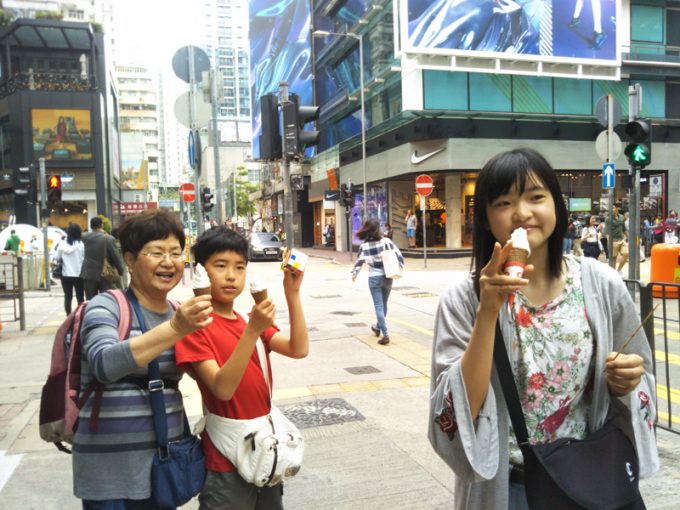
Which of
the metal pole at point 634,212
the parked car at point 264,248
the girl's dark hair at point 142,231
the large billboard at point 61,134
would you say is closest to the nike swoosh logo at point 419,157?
the parked car at point 264,248

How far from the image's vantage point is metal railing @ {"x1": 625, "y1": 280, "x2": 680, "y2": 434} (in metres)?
3.54

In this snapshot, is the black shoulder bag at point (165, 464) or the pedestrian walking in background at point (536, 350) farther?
the black shoulder bag at point (165, 464)

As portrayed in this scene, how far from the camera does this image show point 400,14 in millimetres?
25188

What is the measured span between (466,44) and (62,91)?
28.7m

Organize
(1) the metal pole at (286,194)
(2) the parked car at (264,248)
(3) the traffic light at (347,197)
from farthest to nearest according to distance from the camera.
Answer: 1. (2) the parked car at (264,248)
2. (3) the traffic light at (347,197)
3. (1) the metal pole at (286,194)

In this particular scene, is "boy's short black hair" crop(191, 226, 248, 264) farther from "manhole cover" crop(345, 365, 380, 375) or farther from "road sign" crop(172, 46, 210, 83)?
"road sign" crop(172, 46, 210, 83)

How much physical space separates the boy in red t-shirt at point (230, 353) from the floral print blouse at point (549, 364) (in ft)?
2.68

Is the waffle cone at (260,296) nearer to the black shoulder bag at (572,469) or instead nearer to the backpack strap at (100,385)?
the backpack strap at (100,385)

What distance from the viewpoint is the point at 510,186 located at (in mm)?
1655

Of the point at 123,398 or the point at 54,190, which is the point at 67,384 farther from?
the point at 54,190

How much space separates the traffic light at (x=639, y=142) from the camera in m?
9.09

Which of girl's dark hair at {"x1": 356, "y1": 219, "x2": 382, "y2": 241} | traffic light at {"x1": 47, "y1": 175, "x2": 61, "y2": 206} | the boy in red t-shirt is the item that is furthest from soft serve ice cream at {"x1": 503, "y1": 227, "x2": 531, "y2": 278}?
traffic light at {"x1": 47, "y1": 175, "x2": 61, "y2": 206}

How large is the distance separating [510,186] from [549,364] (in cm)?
52

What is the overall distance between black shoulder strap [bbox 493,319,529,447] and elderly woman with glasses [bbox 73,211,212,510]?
3.11 feet
